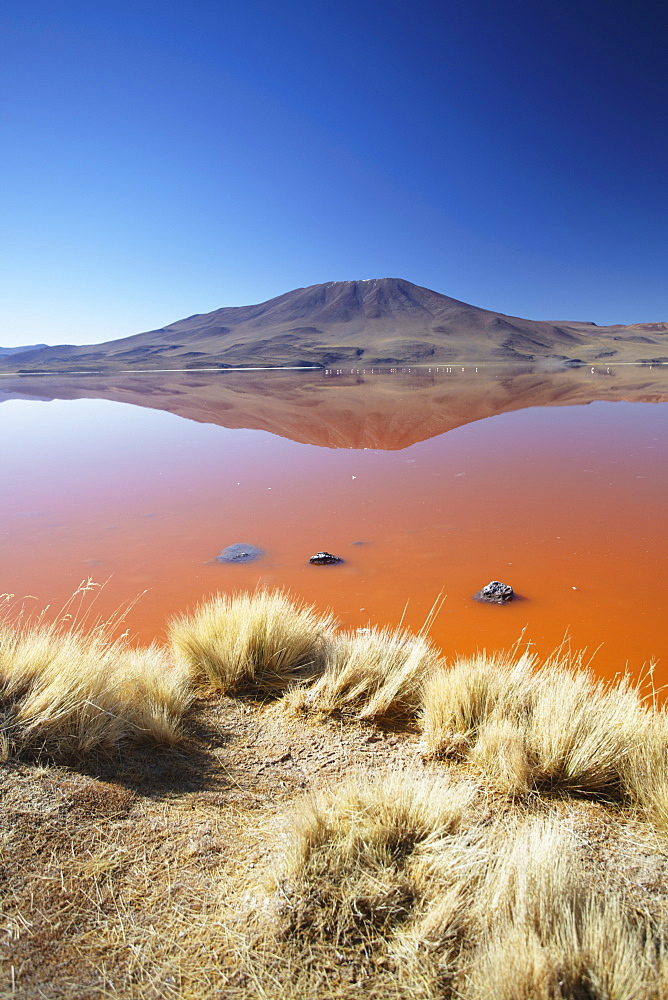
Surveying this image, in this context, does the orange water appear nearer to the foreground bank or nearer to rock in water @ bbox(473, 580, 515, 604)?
rock in water @ bbox(473, 580, 515, 604)

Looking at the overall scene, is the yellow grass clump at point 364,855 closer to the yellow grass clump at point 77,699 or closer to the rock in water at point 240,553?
the yellow grass clump at point 77,699

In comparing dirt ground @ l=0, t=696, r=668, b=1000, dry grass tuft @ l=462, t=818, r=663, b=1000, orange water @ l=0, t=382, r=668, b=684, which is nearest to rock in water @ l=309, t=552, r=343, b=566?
orange water @ l=0, t=382, r=668, b=684

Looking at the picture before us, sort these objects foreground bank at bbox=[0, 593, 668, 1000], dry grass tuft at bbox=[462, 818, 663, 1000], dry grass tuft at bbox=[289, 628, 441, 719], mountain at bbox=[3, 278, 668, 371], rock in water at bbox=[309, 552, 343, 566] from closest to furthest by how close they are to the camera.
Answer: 1. dry grass tuft at bbox=[462, 818, 663, 1000]
2. foreground bank at bbox=[0, 593, 668, 1000]
3. dry grass tuft at bbox=[289, 628, 441, 719]
4. rock in water at bbox=[309, 552, 343, 566]
5. mountain at bbox=[3, 278, 668, 371]

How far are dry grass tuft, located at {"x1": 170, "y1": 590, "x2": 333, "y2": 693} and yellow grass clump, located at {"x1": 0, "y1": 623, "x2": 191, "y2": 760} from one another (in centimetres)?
30

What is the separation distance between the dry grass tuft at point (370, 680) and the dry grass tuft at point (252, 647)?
0.18m

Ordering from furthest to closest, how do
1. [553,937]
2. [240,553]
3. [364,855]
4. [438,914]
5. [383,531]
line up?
1. [383,531]
2. [240,553]
3. [364,855]
4. [438,914]
5. [553,937]

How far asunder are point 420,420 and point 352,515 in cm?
964

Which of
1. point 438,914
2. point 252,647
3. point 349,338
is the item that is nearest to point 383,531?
point 252,647

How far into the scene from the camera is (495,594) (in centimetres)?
475

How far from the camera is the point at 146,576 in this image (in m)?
5.43

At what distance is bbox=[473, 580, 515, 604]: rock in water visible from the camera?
471 cm

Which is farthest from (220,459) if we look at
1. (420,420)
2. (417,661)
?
(417,661)

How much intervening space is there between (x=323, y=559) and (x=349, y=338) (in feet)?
370

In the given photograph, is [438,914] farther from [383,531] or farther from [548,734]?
[383,531]
